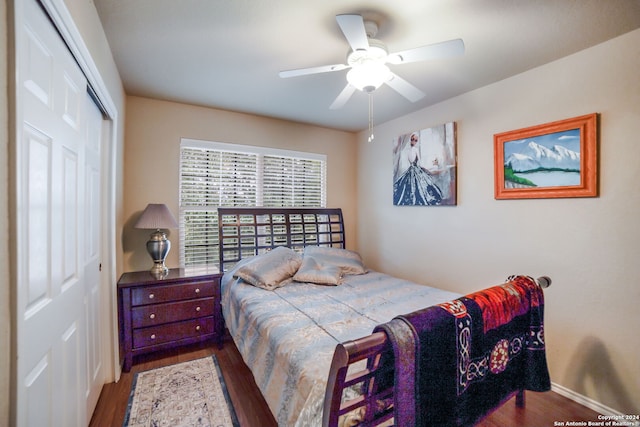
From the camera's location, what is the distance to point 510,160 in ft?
8.03

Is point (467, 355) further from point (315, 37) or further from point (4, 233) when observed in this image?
point (315, 37)

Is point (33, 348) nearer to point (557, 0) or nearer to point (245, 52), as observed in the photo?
point (245, 52)

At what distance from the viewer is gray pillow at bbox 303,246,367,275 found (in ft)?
10.2

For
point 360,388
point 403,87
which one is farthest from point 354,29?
point 360,388

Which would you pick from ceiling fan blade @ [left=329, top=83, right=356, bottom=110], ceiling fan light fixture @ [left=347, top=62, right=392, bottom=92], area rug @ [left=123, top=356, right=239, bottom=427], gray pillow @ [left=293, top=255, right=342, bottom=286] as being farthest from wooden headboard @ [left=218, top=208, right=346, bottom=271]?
ceiling fan light fixture @ [left=347, top=62, right=392, bottom=92]

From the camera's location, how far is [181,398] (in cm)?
206

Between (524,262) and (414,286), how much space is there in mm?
937

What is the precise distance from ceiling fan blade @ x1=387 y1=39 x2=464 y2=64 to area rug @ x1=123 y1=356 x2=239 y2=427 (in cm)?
256

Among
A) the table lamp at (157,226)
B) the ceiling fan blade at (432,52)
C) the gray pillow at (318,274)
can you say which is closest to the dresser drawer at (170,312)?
the table lamp at (157,226)

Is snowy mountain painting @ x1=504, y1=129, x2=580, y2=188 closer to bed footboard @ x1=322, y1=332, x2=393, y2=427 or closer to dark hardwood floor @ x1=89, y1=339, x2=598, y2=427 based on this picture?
dark hardwood floor @ x1=89, y1=339, x2=598, y2=427

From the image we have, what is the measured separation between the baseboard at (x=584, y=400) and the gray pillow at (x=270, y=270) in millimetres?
2378

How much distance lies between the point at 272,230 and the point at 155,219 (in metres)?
1.35

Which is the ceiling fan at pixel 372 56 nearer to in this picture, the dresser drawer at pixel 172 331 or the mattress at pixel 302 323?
the mattress at pixel 302 323

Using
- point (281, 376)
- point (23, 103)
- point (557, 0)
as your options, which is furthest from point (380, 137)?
point (23, 103)
